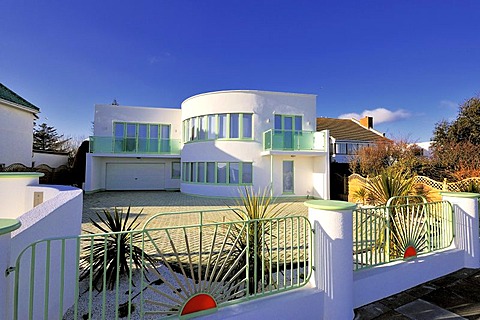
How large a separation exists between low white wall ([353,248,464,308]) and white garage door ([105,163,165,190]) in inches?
763

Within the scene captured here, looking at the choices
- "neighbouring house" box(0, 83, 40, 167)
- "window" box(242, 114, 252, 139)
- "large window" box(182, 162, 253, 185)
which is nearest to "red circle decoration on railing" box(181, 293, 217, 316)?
"large window" box(182, 162, 253, 185)

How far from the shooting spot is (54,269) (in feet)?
9.85

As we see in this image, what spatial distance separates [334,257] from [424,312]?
167cm

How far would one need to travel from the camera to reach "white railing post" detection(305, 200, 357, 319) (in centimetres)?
315

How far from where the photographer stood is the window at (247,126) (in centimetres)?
1656

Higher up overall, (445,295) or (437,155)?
(437,155)

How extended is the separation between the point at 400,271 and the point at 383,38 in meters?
13.0

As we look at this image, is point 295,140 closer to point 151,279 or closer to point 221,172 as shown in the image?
point 221,172

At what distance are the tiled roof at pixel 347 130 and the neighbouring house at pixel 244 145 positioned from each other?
520 inches

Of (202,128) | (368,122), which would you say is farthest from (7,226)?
(368,122)

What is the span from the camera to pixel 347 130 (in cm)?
3044

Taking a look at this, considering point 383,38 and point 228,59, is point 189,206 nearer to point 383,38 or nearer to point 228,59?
point 228,59

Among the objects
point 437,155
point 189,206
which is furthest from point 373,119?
point 189,206

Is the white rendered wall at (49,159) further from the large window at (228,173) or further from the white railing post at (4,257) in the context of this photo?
the white railing post at (4,257)
